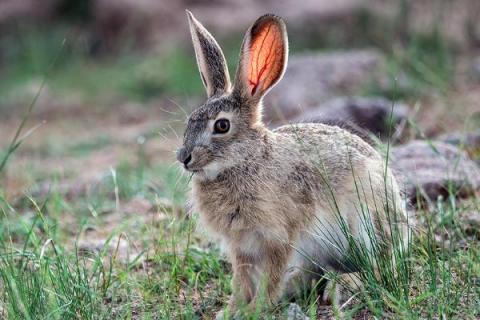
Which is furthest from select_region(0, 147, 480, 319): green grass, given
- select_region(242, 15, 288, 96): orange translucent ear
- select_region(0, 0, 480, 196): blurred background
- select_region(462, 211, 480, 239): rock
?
select_region(0, 0, 480, 196): blurred background

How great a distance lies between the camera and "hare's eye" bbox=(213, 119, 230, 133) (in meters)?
3.90

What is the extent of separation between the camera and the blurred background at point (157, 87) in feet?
19.0

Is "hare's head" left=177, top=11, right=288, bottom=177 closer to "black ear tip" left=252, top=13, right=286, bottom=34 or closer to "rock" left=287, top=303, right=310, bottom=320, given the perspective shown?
"black ear tip" left=252, top=13, right=286, bottom=34

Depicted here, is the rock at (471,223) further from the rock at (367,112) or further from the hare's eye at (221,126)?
the rock at (367,112)

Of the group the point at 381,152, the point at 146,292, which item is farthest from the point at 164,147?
the point at 146,292

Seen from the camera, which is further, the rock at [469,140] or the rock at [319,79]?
the rock at [319,79]

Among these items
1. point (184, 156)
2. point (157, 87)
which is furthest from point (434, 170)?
point (157, 87)

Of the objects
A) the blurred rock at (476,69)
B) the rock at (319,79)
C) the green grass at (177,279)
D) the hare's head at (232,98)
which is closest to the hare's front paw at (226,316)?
the green grass at (177,279)

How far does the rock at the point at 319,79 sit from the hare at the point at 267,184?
4.43m

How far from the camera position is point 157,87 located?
35.3 feet

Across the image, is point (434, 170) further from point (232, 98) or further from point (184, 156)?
point (184, 156)

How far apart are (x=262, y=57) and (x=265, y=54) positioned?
0.07 feet

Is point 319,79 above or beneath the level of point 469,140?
beneath

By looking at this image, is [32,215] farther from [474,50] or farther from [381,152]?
[474,50]
